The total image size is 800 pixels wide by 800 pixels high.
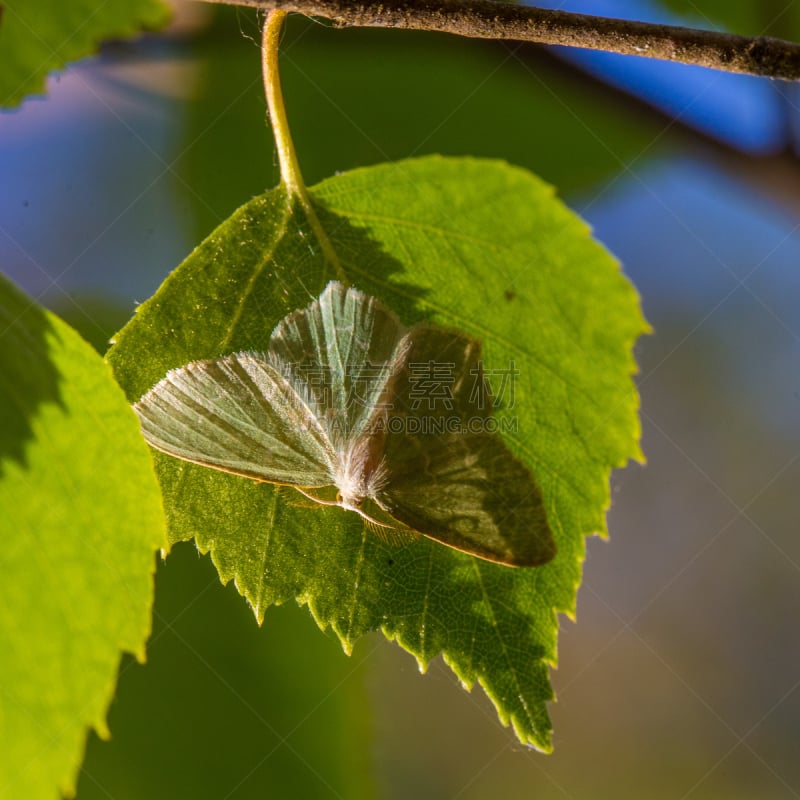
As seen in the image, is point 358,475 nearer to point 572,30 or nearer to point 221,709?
point 572,30

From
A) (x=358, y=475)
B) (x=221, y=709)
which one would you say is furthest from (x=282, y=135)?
(x=221, y=709)

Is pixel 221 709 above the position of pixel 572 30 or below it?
below

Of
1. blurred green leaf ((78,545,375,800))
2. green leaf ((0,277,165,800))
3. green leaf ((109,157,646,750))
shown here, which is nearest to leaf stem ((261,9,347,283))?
green leaf ((109,157,646,750))

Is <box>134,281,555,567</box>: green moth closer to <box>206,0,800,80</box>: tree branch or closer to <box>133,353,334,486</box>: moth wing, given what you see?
<box>133,353,334,486</box>: moth wing

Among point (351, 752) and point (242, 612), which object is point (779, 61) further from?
point (351, 752)

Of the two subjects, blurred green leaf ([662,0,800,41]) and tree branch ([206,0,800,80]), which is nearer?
tree branch ([206,0,800,80])

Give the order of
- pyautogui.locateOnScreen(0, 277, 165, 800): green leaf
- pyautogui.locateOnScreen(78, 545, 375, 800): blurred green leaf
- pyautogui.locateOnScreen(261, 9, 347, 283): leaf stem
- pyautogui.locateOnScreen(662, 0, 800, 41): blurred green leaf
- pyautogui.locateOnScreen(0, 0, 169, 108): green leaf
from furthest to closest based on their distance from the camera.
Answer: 1. pyautogui.locateOnScreen(78, 545, 375, 800): blurred green leaf
2. pyautogui.locateOnScreen(662, 0, 800, 41): blurred green leaf
3. pyautogui.locateOnScreen(0, 0, 169, 108): green leaf
4. pyautogui.locateOnScreen(261, 9, 347, 283): leaf stem
5. pyautogui.locateOnScreen(0, 277, 165, 800): green leaf

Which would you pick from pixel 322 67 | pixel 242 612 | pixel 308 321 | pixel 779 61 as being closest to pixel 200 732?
pixel 242 612
